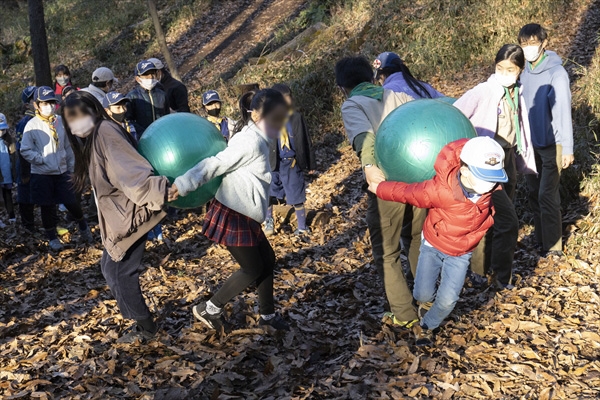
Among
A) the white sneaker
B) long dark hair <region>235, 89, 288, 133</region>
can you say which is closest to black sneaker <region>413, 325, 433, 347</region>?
long dark hair <region>235, 89, 288, 133</region>

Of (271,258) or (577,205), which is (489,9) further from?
(271,258)

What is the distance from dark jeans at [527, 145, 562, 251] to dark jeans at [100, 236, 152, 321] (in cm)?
418

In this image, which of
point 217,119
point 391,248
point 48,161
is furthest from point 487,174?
point 48,161

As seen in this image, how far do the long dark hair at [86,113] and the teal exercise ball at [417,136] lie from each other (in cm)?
212

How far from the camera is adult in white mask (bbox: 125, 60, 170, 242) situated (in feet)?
26.7

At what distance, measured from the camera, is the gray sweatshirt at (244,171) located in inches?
165

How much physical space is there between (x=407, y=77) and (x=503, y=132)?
1029 mm

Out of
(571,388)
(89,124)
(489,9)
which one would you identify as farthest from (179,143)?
(489,9)

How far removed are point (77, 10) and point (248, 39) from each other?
851 cm

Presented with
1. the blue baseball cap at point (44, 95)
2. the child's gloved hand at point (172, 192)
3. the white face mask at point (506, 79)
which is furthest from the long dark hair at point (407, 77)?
the blue baseball cap at point (44, 95)

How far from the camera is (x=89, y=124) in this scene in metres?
4.26

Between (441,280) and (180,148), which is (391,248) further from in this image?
(180,148)

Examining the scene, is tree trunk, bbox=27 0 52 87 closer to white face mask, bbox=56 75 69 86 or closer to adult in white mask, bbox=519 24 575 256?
white face mask, bbox=56 75 69 86

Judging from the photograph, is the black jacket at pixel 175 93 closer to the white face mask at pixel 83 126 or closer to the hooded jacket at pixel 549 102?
the white face mask at pixel 83 126
